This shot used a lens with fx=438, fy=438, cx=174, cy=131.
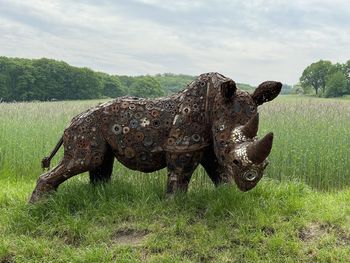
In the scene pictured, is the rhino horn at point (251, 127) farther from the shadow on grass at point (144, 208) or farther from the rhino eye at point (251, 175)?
the shadow on grass at point (144, 208)

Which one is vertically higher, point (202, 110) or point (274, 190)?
point (202, 110)

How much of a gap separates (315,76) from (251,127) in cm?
4587

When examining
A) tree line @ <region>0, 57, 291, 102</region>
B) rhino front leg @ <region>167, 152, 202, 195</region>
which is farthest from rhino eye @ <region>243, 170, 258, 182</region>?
tree line @ <region>0, 57, 291, 102</region>

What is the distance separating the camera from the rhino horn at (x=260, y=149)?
3.49m

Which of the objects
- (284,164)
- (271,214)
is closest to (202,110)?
(271,214)

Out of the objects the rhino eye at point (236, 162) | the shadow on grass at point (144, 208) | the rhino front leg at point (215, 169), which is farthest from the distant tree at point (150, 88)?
the rhino eye at point (236, 162)

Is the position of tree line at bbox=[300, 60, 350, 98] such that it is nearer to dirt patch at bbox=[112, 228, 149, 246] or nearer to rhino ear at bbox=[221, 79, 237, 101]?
rhino ear at bbox=[221, 79, 237, 101]

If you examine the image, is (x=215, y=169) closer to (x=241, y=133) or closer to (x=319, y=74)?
(x=241, y=133)

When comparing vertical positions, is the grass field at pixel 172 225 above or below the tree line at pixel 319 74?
below

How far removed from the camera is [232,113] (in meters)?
4.19

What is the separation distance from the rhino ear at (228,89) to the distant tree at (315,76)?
44203mm

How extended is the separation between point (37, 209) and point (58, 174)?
0.42 meters

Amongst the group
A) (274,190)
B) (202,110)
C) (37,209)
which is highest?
(202,110)

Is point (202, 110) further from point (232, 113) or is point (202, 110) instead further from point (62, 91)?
point (62, 91)
